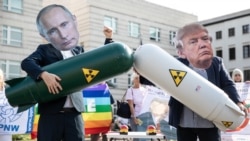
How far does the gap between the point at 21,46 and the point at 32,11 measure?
270cm

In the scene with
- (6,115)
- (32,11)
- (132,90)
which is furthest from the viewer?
(32,11)

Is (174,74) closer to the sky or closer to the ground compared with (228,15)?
closer to the ground

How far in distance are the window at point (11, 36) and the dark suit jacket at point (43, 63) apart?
2285 centimetres

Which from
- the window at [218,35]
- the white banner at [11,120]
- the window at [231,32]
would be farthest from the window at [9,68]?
the window at [218,35]

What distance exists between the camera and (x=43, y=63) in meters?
3.39

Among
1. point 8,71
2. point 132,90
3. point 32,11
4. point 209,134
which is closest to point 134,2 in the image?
point 32,11

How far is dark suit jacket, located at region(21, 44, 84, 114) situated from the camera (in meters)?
3.18

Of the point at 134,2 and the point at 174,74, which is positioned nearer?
the point at 174,74

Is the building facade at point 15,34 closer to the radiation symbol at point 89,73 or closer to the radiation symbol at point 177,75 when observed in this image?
the radiation symbol at point 89,73

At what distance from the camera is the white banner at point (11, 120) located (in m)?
5.83

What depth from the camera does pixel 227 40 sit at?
42.8 meters

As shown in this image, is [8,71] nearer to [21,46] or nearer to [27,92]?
[21,46]

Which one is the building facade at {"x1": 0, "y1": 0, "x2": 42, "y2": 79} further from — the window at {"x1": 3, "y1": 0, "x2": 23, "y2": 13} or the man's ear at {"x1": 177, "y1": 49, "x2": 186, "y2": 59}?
the man's ear at {"x1": 177, "y1": 49, "x2": 186, "y2": 59}

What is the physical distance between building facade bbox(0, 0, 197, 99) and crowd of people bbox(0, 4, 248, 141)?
15982mm
